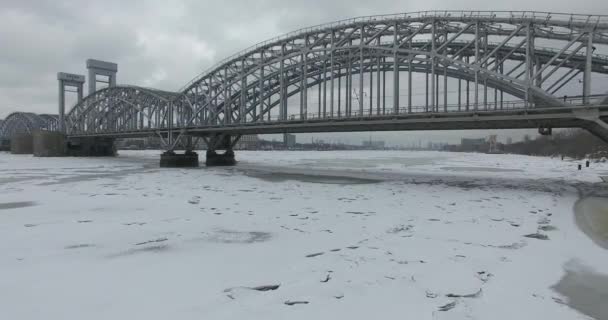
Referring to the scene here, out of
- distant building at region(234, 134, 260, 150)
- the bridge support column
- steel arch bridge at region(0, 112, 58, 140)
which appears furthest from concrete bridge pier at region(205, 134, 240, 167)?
distant building at region(234, 134, 260, 150)

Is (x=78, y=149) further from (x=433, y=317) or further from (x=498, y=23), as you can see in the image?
(x=433, y=317)

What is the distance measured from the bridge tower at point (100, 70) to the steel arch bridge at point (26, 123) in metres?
18.5

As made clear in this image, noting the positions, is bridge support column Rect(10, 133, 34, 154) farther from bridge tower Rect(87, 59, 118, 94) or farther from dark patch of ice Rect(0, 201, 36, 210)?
dark patch of ice Rect(0, 201, 36, 210)

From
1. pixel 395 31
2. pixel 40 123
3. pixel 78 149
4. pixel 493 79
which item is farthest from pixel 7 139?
pixel 493 79

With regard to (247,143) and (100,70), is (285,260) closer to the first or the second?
(100,70)

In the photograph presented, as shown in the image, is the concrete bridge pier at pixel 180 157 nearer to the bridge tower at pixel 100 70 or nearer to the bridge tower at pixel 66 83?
the bridge tower at pixel 66 83

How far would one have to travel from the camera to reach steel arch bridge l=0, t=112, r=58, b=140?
11419 cm

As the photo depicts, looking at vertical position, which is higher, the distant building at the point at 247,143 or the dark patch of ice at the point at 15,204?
the distant building at the point at 247,143

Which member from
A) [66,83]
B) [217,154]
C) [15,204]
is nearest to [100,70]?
[66,83]

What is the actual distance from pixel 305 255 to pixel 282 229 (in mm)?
2676

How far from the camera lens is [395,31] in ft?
106

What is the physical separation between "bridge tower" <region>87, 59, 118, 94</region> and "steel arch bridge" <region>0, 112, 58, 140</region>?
18.5m

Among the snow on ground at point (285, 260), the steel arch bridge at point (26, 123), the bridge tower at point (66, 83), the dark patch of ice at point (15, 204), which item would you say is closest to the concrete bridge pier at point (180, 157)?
the dark patch of ice at point (15, 204)

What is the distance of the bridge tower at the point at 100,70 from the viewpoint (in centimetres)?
12850
